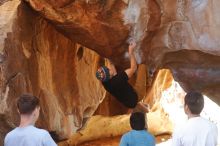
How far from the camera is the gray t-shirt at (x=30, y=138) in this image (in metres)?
3.02

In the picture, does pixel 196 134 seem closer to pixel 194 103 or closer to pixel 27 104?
pixel 194 103

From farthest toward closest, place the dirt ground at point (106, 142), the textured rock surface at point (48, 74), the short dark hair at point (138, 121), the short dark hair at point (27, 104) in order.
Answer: the dirt ground at point (106, 142) → the textured rock surface at point (48, 74) → the short dark hair at point (138, 121) → the short dark hair at point (27, 104)

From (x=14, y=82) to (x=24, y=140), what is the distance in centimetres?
252

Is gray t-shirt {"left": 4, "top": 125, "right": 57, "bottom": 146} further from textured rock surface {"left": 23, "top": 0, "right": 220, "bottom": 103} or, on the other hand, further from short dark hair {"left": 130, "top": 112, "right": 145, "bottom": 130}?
textured rock surface {"left": 23, "top": 0, "right": 220, "bottom": 103}

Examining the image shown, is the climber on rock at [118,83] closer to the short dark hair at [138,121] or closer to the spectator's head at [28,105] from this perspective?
the short dark hair at [138,121]

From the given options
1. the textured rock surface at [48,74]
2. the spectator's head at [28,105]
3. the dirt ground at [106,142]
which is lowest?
the dirt ground at [106,142]

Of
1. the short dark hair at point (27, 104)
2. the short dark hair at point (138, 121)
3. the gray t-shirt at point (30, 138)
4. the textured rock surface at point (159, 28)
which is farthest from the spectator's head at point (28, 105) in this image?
the textured rock surface at point (159, 28)

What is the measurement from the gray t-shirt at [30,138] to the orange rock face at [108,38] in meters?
2.29

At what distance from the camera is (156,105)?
398 inches

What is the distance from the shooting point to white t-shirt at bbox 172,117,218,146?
3.26m

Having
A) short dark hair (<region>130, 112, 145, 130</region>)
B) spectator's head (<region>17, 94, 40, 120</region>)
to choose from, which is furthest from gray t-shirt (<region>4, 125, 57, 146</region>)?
short dark hair (<region>130, 112, 145, 130</region>)

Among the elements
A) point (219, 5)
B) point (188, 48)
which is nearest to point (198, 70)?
point (188, 48)

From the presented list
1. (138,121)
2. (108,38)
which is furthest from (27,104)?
(108,38)

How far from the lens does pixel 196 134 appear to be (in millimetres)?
3260
